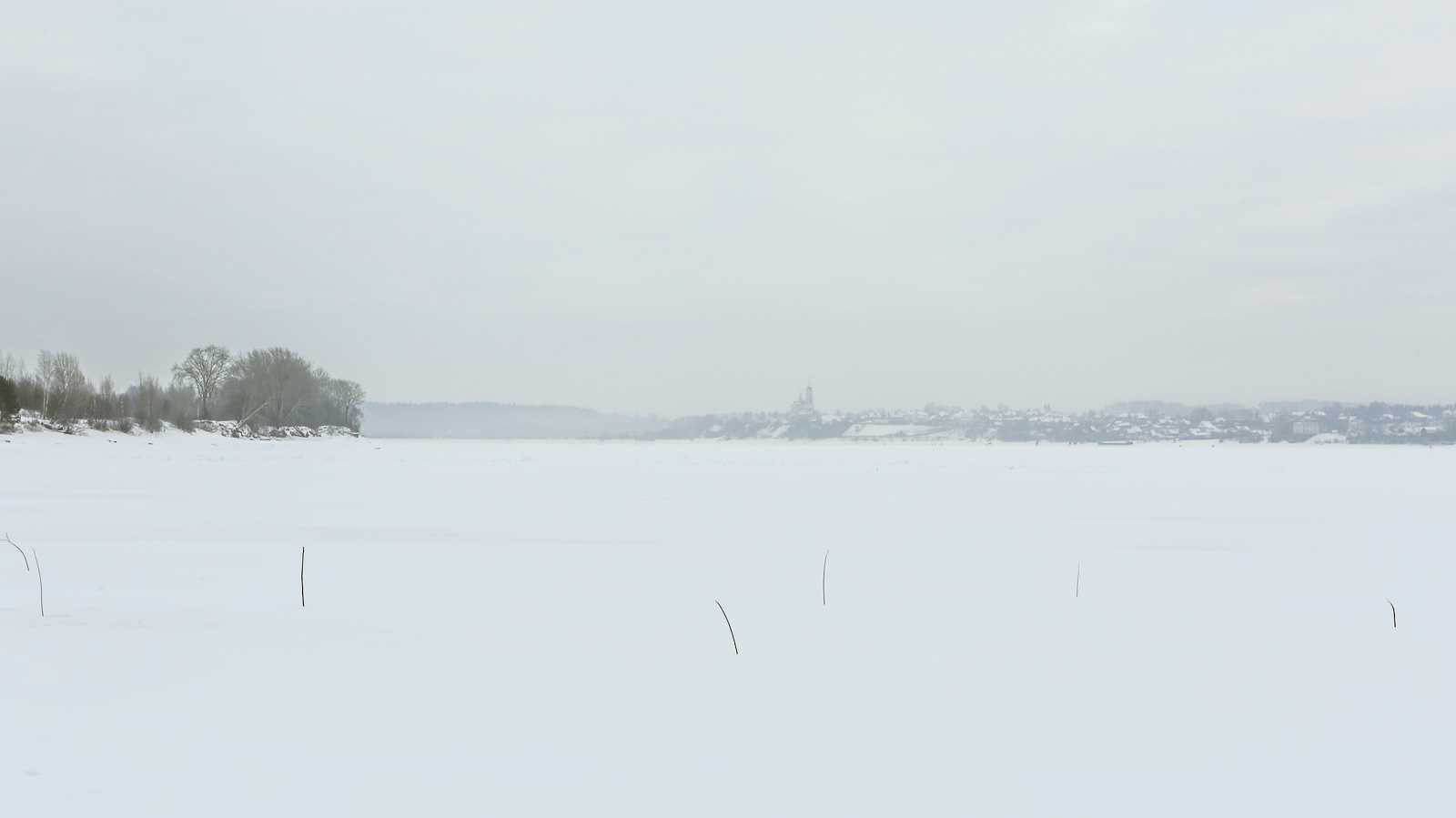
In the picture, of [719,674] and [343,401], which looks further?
[343,401]

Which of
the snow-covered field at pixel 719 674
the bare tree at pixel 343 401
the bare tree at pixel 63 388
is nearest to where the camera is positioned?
the snow-covered field at pixel 719 674

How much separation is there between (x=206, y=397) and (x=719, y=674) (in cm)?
8606

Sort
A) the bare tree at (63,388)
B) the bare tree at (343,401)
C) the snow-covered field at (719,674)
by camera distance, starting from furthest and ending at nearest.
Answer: the bare tree at (343,401) < the bare tree at (63,388) < the snow-covered field at (719,674)

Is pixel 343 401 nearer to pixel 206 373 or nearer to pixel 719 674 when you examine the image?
pixel 206 373

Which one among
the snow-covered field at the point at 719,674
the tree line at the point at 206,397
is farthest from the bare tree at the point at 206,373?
the snow-covered field at the point at 719,674

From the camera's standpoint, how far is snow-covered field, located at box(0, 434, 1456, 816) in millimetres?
3740

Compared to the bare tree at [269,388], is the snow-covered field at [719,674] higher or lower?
lower

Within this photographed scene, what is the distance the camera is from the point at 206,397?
79000mm

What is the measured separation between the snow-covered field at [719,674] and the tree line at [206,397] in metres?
53.3

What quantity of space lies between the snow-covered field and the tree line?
53.3 m

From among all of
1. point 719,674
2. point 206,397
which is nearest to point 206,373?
point 206,397

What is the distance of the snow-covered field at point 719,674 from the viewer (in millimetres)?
3740

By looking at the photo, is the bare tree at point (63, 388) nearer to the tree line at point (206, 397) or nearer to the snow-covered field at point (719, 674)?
the tree line at point (206, 397)

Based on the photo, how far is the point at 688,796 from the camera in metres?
3.67
